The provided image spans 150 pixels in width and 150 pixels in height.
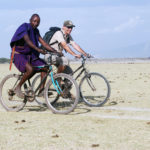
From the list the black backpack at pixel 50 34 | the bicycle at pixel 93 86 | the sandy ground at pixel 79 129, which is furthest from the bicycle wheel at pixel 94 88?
the black backpack at pixel 50 34

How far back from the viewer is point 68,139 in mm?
5754

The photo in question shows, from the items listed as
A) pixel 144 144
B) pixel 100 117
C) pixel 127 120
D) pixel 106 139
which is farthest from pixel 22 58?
pixel 144 144

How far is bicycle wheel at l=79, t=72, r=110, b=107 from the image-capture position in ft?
29.5

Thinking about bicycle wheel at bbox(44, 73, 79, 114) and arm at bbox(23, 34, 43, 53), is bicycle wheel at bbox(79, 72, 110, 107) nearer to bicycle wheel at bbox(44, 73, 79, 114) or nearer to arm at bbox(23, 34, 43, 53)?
bicycle wheel at bbox(44, 73, 79, 114)

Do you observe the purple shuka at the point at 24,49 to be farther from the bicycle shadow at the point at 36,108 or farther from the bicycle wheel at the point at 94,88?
the bicycle wheel at the point at 94,88

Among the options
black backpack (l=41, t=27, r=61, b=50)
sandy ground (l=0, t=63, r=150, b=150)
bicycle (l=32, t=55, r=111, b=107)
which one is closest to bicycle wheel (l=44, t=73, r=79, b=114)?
sandy ground (l=0, t=63, r=150, b=150)

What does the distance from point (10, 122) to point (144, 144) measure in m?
2.92

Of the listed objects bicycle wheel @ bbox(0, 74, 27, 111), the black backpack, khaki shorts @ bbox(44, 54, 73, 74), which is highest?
the black backpack

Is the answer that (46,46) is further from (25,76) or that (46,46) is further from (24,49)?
(25,76)

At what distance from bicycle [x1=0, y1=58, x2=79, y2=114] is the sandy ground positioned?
0.71 feet

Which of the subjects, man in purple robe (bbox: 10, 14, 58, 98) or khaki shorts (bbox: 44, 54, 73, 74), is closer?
man in purple robe (bbox: 10, 14, 58, 98)

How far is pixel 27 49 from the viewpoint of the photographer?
27.1ft

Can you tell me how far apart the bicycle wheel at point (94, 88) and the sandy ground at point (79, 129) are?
0.24 m

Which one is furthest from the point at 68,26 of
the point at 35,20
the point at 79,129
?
the point at 79,129
